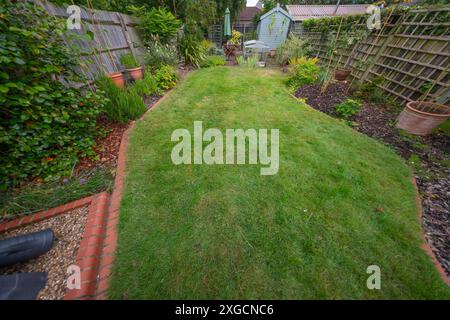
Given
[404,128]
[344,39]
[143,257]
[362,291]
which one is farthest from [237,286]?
[344,39]

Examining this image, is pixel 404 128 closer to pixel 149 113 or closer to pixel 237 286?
pixel 237 286

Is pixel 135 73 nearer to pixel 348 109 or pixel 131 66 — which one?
pixel 131 66

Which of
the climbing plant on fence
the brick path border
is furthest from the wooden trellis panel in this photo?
the climbing plant on fence

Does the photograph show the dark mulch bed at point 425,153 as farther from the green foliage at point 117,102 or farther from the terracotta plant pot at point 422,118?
the green foliage at point 117,102

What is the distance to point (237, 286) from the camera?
1.28 m

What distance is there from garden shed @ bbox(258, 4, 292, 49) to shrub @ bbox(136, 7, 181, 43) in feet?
29.3

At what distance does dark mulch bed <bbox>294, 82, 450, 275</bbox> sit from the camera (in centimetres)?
165

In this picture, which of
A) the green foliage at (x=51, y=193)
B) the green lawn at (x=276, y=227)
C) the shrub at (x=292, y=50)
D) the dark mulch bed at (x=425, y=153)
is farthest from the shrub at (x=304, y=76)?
the green foliage at (x=51, y=193)

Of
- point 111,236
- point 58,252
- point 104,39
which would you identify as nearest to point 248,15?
point 104,39

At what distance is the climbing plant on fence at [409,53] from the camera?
3263 mm

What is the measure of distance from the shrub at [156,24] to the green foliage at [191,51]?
100cm
